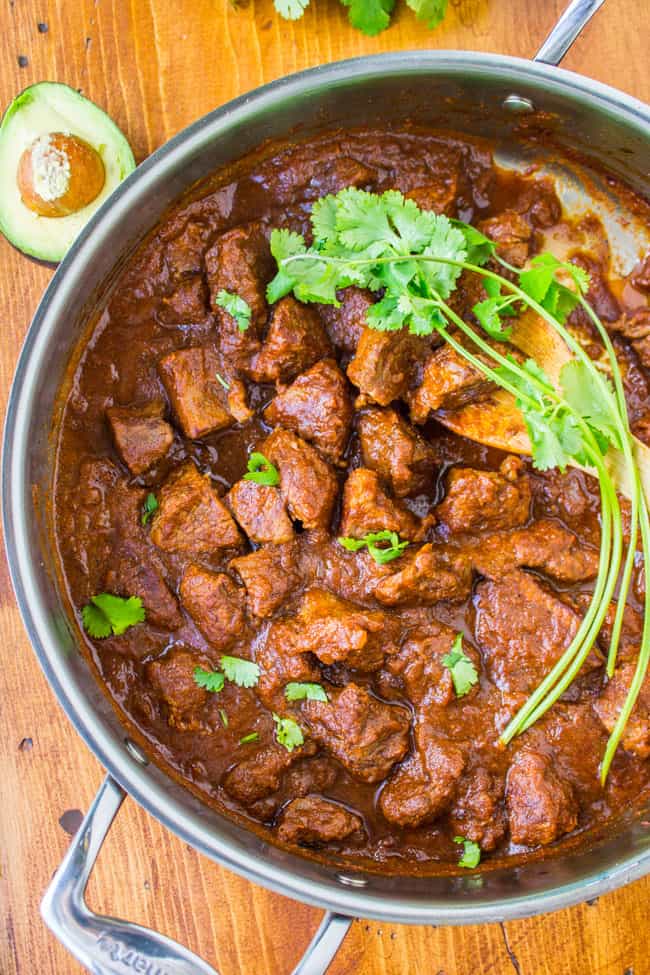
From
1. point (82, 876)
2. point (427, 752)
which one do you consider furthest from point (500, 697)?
point (82, 876)

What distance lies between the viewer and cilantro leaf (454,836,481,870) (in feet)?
11.3

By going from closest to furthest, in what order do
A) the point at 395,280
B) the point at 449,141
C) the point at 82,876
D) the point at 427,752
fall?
the point at 82,876 < the point at 395,280 < the point at 427,752 < the point at 449,141

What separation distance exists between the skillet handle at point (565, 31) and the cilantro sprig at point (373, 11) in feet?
1.63

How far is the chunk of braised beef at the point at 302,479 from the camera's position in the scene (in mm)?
3334

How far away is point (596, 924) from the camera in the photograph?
3.58 m

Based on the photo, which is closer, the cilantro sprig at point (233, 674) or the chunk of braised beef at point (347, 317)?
the cilantro sprig at point (233, 674)

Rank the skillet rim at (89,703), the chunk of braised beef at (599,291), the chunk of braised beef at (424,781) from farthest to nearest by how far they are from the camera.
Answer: the chunk of braised beef at (599,291) → the chunk of braised beef at (424,781) → the skillet rim at (89,703)

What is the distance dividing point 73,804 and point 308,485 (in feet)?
5.46

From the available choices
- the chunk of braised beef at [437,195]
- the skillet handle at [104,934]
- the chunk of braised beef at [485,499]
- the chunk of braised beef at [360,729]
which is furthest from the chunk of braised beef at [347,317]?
the skillet handle at [104,934]

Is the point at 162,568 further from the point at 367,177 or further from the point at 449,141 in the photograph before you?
the point at 449,141

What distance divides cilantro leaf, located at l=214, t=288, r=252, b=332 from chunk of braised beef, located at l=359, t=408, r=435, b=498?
595mm

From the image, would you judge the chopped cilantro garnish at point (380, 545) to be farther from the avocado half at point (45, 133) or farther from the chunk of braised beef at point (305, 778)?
the avocado half at point (45, 133)

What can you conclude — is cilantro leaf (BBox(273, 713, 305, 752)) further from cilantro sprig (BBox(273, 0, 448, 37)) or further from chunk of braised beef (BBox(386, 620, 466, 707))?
cilantro sprig (BBox(273, 0, 448, 37))

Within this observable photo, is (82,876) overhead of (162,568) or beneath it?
beneath
